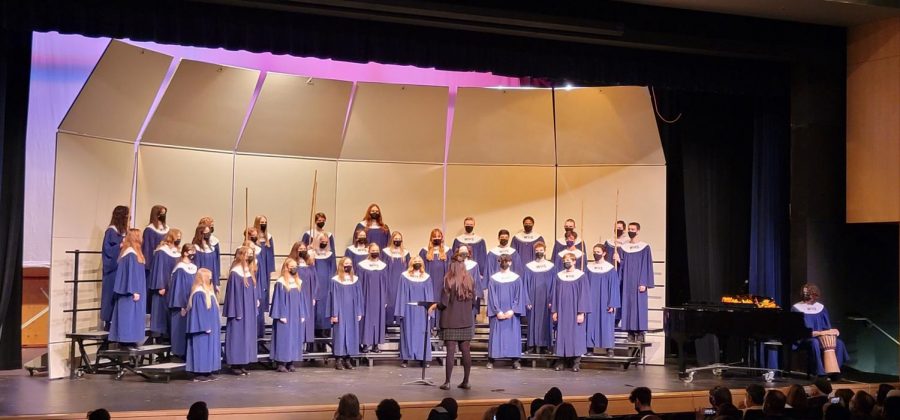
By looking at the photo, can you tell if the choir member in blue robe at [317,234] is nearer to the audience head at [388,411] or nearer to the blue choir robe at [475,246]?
the blue choir robe at [475,246]

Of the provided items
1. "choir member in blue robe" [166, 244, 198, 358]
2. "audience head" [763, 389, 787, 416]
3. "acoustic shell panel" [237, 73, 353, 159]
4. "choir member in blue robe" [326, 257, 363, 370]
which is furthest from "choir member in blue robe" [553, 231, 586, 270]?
"audience head" [763, 389, 787, 416]

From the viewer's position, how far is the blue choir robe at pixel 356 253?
1238 centimetres

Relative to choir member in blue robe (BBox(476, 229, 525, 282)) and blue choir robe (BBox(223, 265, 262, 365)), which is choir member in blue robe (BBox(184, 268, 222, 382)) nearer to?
blue choir robe (BBox(223, 265, 262, 365))

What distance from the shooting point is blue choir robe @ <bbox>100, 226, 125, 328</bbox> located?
34.7 ft

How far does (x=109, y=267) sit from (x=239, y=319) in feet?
5.13

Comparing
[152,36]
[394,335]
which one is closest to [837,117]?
[394,335]

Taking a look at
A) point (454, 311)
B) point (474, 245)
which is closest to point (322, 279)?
point (474, 245)

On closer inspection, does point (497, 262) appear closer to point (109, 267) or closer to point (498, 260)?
point (498, 260)

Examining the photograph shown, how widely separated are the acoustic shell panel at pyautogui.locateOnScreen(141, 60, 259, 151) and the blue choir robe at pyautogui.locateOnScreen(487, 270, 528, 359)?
13.1 feet

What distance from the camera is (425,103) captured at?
13.3 meters

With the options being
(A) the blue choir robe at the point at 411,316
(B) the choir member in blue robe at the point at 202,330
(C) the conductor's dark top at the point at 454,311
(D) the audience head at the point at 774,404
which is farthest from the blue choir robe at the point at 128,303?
(D) the audience head at the point at 774,404

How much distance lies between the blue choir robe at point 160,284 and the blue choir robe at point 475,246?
12.6 ft

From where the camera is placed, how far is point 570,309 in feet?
38.9

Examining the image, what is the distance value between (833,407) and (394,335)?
Answer: 8.10m
